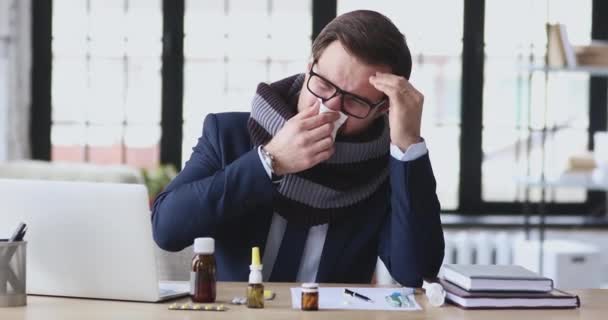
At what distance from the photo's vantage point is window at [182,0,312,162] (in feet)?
16.5

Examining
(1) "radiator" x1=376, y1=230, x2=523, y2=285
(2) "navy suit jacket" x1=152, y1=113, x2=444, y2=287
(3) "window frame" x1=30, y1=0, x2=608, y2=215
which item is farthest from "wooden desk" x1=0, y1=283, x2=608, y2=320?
(3) "window frame" x1=30, y1=0, x2=608, y2=215

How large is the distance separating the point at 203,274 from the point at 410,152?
520 millimetres

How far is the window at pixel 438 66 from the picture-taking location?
5047 mm

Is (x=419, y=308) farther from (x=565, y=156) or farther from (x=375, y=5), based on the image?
(x=375, y=5)

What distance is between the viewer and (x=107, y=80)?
16.6 feet

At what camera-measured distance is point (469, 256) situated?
4898 millimetres

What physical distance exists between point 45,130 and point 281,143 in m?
3.47

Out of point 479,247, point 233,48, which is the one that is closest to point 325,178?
point 479,247

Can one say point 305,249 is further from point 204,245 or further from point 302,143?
point 204,245

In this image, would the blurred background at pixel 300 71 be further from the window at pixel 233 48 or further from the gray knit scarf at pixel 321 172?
the gray knit scarf at pixel 321 172

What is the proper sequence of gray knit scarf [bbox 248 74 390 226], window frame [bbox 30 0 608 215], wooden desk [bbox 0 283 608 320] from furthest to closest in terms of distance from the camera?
window frame [bbox 30 0 608 215], gray knit scarf [bbox 248 74 390 226], wooden desk [bbox 0 283 608 320]

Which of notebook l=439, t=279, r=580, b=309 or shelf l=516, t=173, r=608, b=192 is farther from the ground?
shelf l=516, t=173, r=608, b=192

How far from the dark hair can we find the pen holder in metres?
0.75

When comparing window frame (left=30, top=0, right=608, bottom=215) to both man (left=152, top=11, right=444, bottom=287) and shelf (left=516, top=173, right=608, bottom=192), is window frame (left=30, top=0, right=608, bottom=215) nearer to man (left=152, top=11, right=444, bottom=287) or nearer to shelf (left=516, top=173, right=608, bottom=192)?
shelf (left=516, top=173, right=608, bottom=192)
